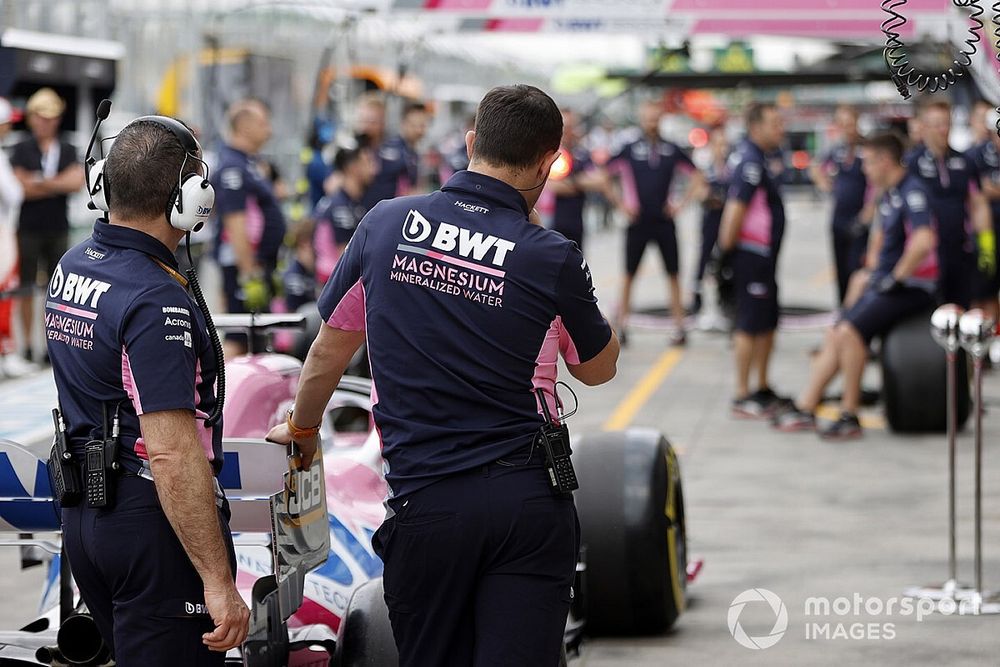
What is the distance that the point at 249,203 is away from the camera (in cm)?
1037

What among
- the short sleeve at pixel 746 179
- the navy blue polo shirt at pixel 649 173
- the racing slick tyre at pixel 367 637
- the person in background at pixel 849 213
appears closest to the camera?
the racing slick tyre at pixel 367 637

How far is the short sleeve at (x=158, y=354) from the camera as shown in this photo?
3.18 m

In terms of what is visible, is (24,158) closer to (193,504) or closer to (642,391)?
(642,391)

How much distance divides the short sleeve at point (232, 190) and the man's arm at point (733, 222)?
10.6 feet

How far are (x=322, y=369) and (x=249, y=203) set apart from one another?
23.1 ft

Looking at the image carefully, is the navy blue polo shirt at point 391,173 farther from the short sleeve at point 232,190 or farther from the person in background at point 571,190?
the short sleeve at point 232,190

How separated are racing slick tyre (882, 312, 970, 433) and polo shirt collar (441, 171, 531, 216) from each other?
6.45 metres

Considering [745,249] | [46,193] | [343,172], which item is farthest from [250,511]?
[46,193]

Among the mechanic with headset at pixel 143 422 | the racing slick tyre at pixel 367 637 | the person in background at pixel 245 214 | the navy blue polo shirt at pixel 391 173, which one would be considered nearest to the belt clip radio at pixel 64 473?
the mechanic with headset at pixel 143 422

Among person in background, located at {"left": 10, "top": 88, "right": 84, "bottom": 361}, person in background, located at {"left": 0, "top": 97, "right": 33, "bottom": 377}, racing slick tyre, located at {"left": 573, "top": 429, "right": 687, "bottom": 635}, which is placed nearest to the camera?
racing slick tyre, located at {"left": 573, "top": 429, "right": 687, "bottom": 635}

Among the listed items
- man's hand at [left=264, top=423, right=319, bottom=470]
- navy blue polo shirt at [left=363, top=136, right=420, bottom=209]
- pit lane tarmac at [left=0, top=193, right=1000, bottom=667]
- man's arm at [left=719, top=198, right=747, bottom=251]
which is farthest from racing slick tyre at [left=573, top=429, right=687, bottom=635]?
navy blue polo shirt at [left=363, top=136, right=420, bottom=209]

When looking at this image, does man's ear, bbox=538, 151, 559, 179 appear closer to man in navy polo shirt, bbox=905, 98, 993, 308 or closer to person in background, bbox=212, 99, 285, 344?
person in background, bbox=212, 99, 285, 344

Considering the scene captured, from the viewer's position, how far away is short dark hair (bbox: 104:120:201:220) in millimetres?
3350

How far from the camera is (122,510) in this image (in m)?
3.28
